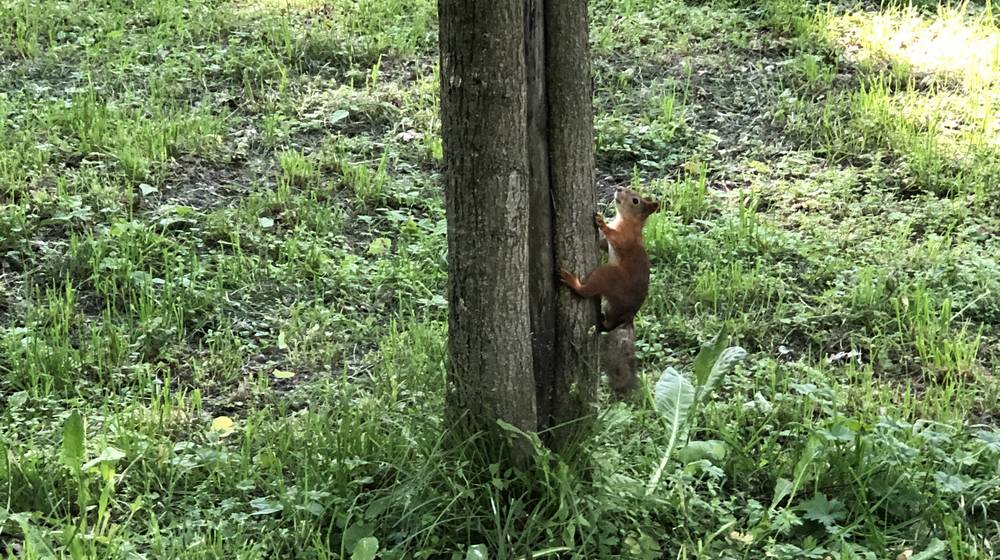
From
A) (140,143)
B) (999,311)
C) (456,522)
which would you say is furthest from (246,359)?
(999,311)

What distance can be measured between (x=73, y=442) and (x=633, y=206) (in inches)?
77.5

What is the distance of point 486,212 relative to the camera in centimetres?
285

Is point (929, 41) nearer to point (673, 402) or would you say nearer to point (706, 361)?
point (706, 361)

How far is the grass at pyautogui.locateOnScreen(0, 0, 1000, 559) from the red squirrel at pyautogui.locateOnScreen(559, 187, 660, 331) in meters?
0.31

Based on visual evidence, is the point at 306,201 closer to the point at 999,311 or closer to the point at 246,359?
the point at 246,359

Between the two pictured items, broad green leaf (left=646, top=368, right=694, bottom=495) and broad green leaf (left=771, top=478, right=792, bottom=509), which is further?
broad green leaf (left=646, top=368, right=694, bottom=495)

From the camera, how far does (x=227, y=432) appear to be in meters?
3.56

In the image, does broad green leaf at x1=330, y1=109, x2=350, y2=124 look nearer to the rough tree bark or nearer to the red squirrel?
the red squirrel

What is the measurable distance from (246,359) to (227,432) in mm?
578

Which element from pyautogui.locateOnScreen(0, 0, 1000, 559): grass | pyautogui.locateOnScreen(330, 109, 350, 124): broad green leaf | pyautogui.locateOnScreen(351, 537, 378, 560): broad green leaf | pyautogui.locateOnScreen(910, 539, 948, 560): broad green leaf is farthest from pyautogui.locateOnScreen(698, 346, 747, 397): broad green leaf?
pyautogui.locateOnScreen(330, 109, 350, 124): broad green leaf

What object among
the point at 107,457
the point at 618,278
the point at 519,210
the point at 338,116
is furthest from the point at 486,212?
the point at 338,116

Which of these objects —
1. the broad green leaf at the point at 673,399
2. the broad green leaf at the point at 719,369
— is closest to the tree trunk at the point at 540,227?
the broad green leaf at the point at 673,399

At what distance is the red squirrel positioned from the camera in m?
3.10

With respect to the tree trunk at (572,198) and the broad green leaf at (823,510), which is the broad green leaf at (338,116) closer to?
the tree trunk at (572,198)
